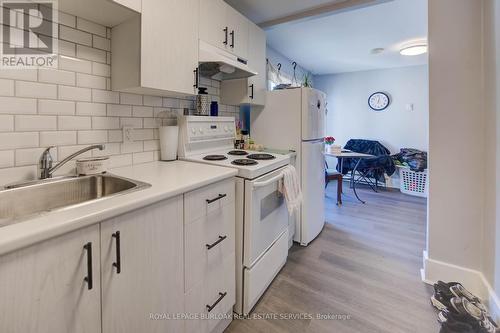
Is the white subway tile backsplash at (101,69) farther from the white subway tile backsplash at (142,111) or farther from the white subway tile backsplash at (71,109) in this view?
the white subway tile backsplash at (142,111)

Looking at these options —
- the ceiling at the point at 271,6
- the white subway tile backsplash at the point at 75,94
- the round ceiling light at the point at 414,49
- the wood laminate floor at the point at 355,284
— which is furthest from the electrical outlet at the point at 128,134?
the round ceiling light at the point at 414,49

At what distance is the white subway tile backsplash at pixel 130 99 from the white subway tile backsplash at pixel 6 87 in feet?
1.64

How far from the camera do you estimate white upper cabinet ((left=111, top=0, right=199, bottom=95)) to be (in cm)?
128

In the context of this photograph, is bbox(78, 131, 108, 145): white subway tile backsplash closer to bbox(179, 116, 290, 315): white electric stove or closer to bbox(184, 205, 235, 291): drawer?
bbox(179, 116, 290, 315): white electric stove

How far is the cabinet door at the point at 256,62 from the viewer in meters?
2.24

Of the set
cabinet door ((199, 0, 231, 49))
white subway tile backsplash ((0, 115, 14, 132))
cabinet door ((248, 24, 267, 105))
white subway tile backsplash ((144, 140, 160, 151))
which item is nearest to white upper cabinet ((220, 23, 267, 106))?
cabinet door ((248, 24, 267, 105))

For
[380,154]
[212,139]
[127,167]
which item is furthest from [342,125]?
[127,167]

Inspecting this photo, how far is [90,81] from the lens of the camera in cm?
131

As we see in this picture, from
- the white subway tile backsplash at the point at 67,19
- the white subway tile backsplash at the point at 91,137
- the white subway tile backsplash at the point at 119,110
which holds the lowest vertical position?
the white subway tile backsplash at the point at 91,137

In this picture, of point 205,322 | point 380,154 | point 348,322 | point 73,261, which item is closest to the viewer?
point 73,261

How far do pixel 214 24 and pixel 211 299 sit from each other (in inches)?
71.9

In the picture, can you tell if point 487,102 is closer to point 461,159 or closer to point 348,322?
point 461,159

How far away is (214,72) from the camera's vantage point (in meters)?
1.99

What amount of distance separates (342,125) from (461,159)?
379 centimetres
